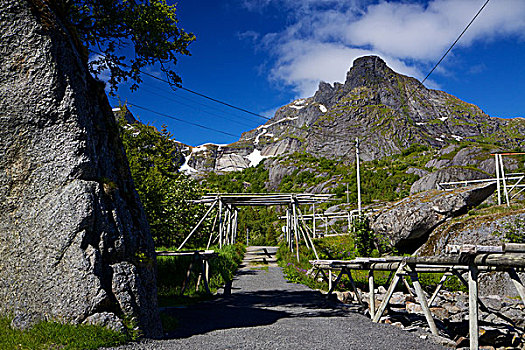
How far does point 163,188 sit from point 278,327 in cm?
1043

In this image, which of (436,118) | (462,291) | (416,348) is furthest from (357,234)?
(436,118)

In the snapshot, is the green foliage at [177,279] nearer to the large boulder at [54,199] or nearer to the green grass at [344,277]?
the green grass at [344,277]

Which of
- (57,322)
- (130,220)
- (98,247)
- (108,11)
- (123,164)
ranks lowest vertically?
(57,322)

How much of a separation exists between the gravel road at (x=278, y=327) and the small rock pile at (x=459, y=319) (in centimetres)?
74

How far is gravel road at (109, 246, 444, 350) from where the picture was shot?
18.5ft

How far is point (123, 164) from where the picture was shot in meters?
6.93

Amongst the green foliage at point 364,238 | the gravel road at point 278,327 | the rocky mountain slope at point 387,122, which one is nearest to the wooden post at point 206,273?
the gravel road at point 278,327

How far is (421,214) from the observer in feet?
49.7

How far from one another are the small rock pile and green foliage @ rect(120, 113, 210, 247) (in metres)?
7.63

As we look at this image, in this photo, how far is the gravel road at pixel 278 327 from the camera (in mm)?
5645

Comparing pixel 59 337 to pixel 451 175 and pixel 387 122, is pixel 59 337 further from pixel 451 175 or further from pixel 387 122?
pixel 387 122

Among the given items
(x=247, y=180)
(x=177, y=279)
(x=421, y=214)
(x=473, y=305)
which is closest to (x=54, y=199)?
(x=473, y=305)

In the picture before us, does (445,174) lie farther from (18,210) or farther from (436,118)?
(436,118)

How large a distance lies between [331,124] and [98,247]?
152 meters
